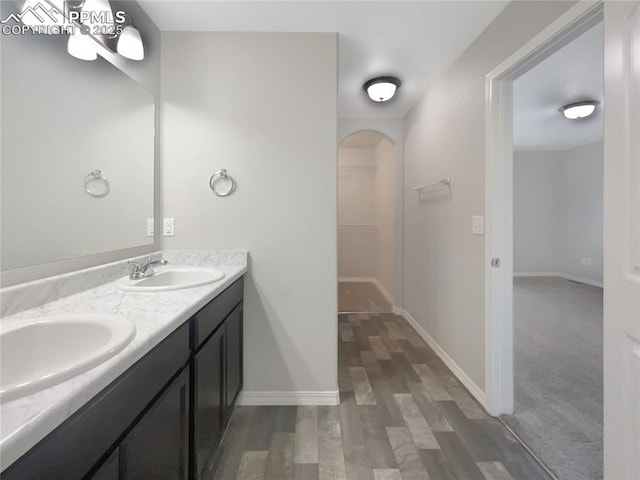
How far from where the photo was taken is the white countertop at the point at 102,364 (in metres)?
0.44

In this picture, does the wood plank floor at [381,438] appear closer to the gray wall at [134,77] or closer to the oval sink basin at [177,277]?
the oval sink basin at [177,277]

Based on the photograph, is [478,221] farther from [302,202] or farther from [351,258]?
[351,258]

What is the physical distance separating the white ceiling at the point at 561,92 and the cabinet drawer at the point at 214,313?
3.05 metres

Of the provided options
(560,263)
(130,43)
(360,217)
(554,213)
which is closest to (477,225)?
(130,43)

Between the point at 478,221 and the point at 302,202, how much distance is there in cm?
116

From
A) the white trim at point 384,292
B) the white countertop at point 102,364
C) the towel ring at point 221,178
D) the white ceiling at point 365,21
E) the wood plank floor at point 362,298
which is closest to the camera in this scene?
the white countertop at point 102,364

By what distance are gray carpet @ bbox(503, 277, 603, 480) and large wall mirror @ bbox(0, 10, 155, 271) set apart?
243cm

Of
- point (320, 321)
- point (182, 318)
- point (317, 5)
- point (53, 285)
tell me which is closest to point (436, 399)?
point (320, 321)

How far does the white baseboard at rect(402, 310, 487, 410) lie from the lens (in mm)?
1848

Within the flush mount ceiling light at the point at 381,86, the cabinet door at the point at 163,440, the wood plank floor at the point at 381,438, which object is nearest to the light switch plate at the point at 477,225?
the wood plank floor at the point at 381,438

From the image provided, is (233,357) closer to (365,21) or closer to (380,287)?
→ (365,21)

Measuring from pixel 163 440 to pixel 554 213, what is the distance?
7.28 meters

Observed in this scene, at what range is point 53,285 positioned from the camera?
108cm

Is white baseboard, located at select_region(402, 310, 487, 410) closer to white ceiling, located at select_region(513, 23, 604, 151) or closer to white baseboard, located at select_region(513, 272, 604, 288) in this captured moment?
white ceiling, located at select_region(513, 23, 604, 151)
